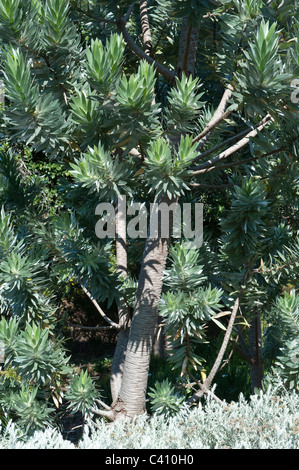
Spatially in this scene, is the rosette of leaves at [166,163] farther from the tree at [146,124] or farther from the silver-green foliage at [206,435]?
the silver-green foliage at [206,435]

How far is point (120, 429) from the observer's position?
239cm

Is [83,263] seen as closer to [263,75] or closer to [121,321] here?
[121,321]

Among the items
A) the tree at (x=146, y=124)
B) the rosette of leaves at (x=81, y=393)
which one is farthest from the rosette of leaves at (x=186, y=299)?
the rosette of leaves at (x=81, y=393)

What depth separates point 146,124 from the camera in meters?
2.13

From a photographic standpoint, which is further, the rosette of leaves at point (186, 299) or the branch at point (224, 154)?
the branch at point (224, 154)

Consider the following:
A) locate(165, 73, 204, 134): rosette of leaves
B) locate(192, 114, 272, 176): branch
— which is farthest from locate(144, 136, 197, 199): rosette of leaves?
locate(192, 114, 272, 176): branch

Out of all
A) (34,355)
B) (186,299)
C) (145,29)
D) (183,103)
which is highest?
(145,29)

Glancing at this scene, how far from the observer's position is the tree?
2.06 metres

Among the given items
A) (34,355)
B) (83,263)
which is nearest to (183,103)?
(83,263)

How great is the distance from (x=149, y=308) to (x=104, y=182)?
0.96 meters

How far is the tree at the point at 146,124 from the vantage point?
2.06 meters

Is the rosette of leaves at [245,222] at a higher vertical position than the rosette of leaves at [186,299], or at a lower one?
higher

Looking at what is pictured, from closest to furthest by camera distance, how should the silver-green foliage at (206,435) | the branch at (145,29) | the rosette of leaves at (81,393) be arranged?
the silver-green foliage at (206,435) → the rosette of leaves at (81,393) → the branch at (145,29)

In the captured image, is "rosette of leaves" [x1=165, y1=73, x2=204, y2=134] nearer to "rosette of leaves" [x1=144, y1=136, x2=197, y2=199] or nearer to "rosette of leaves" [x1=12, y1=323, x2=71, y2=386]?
"rosette of leaves" [x1=144, y1=136, x2=197, y2=199]
